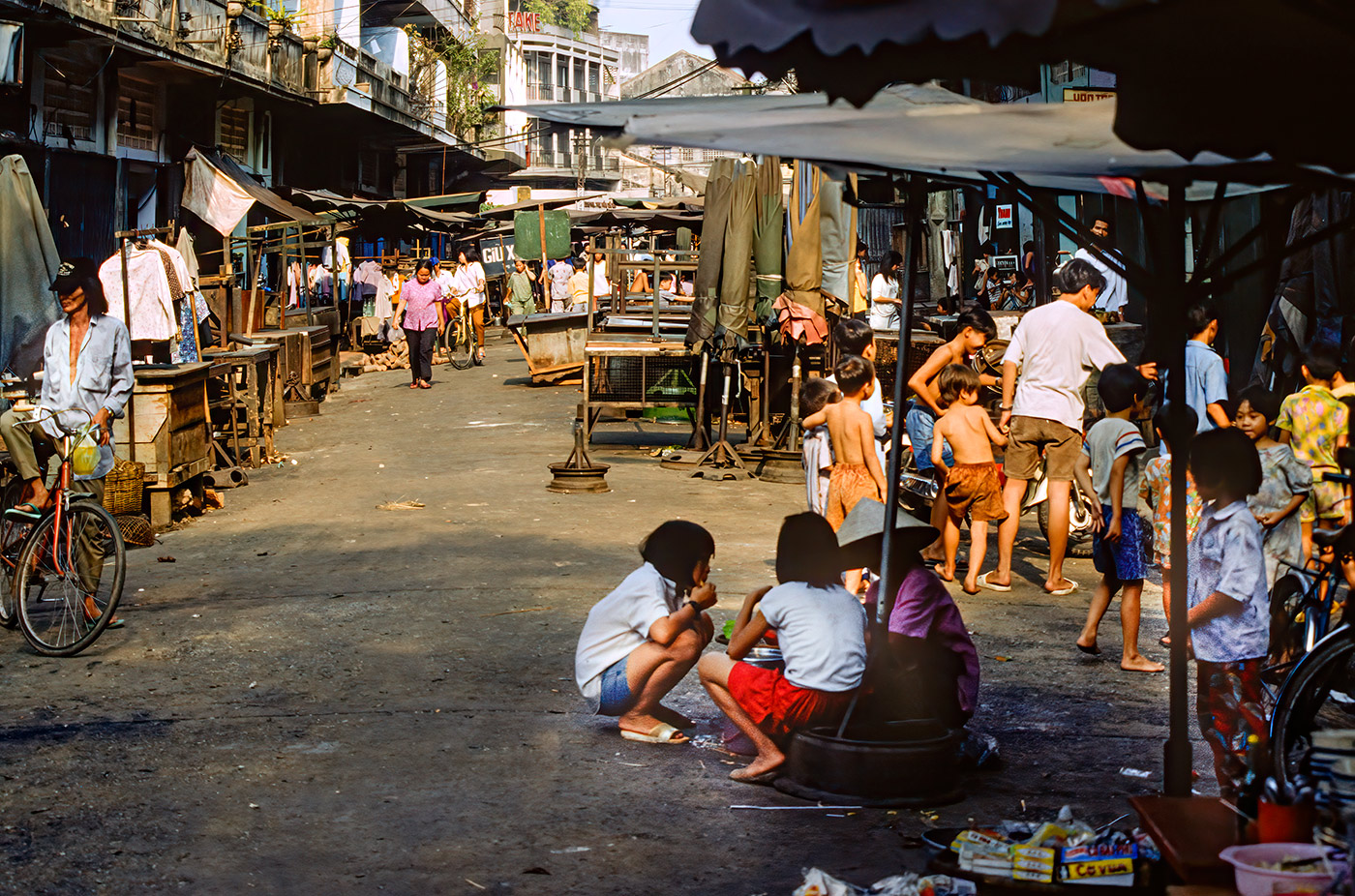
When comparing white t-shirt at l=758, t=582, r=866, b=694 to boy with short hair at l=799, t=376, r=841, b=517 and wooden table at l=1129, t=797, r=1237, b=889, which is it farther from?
boy with short hair at l=799, t=376, r=841, b=517

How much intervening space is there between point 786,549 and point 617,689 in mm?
1016

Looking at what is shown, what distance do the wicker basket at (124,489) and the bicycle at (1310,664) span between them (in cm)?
812

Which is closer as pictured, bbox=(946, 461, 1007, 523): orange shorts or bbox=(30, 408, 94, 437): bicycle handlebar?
bbox=(30, 408, 94, 437): bicycle handlebar

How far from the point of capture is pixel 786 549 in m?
5.22

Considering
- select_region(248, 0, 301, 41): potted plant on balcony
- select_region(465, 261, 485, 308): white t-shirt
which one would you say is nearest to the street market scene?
select_region(248, 0, 301, 41): potted plant on balcony

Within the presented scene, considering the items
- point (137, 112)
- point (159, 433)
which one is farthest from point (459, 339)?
point (159, 433)

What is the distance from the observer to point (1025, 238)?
2045 centimetres

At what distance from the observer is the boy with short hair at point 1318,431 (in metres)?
6.81

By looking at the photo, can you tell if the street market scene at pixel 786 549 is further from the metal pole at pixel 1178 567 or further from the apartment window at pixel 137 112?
the apartment window at pixel 137 112

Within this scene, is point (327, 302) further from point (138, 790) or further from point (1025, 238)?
point (138, 790)

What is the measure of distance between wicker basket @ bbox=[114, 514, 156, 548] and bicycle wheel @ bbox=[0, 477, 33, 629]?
2.03 m

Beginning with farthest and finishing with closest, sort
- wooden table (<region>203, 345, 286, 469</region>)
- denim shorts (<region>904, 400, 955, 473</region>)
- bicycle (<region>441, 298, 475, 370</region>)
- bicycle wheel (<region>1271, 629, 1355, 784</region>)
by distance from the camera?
bicycle (<region>441, 298, 475, 370</region>), wooden table (<region>203, 345, 286, 469</region>), denim shorts (<region>904, 400, 955, 473</region>), bicycle wheel (<region>1271, 629, 1355, 784</region>)

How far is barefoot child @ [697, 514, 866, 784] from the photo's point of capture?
5.08m

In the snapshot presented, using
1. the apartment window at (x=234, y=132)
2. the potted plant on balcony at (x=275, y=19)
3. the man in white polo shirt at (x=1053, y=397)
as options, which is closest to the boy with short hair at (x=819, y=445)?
the man in white polo shirt at (x=1053, y=397)
